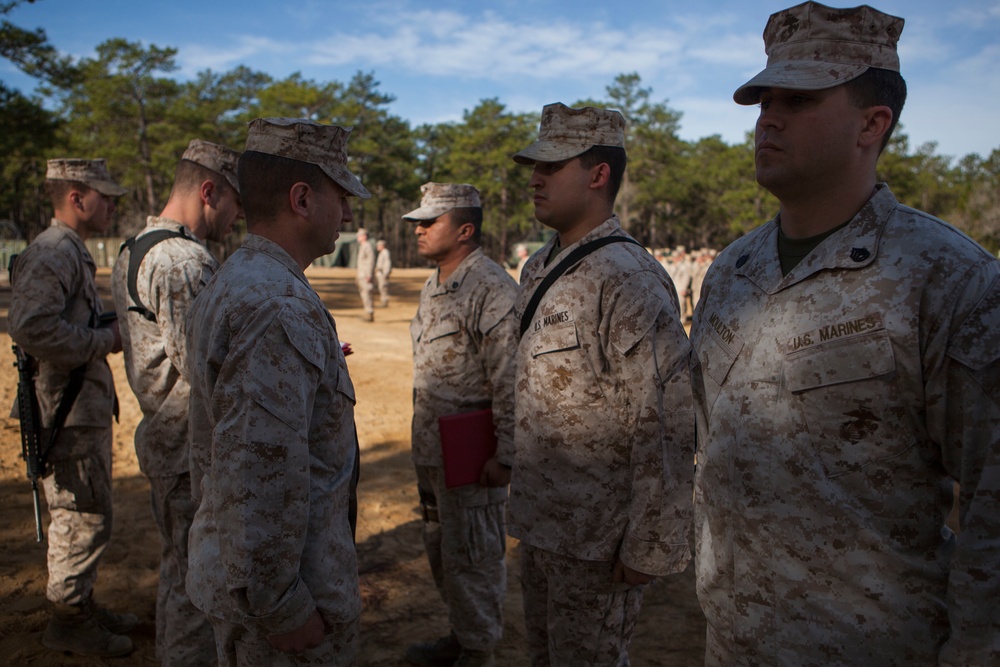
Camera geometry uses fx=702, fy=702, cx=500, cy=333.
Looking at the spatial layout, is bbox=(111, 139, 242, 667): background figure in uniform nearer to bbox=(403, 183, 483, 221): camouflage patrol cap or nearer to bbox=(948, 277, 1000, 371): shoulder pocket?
bbox=(403, 183, 483, 221): camouflage patrol cap

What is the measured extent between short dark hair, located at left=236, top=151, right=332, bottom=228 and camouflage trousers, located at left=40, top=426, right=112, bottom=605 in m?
2.51

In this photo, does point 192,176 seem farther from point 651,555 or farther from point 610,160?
point 651,555

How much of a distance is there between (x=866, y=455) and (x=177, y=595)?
2868 millimetres

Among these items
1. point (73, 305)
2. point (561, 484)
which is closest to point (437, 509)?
point (561, 484)

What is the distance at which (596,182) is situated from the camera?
9.83ft

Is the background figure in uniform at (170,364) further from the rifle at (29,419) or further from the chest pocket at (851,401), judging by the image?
the chest pocket at (851,401)

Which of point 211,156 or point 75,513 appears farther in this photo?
point 75,513

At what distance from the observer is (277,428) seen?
6.16ft

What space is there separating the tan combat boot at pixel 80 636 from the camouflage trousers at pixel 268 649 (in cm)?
213

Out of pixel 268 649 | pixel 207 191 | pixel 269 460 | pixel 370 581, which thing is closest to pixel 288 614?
pixel 268 649

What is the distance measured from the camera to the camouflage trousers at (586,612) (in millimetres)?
2646

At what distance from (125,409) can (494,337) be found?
7194 mm

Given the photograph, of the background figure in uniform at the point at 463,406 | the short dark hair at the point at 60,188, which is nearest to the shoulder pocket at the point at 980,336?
the background figure in uniform at the point at 463,406

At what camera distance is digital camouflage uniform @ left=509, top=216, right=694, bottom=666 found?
2.57m
